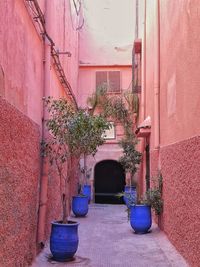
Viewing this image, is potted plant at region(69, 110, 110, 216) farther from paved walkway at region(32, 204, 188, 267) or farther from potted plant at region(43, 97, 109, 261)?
paved walkway at region(32, 204, 188, 267)

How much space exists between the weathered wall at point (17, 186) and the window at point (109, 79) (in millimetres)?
14202

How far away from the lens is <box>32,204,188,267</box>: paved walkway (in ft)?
25.0

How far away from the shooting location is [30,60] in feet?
24.6

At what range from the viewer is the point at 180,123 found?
838 cm

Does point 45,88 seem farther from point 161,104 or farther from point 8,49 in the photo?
point 161,104

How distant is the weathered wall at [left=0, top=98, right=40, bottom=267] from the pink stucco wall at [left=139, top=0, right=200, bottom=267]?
2799mm

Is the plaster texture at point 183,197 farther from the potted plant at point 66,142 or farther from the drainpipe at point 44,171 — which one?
the drainpipe at point 44,171

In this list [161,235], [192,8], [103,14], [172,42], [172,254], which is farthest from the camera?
[103,14]

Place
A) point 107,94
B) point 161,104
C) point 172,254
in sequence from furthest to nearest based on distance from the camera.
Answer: point 107,94, point 161,104, point 172,254

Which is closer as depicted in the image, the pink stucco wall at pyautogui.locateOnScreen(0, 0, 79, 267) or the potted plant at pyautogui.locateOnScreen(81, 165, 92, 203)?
the pink stucco wall at pyautogui.locateOnScreen(0, 0, 79, 267)

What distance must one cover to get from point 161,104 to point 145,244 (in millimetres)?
3961

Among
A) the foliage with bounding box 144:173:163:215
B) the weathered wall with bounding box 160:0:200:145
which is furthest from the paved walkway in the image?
the weathered wall with bounding box 160:0:200:145

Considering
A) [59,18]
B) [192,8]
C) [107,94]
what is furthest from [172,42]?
[107,94]

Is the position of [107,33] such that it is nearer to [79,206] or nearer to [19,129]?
[79,206]
